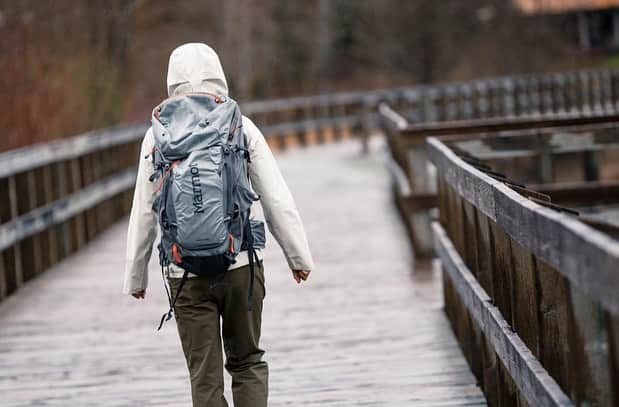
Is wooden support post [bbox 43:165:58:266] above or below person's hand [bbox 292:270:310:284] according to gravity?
below

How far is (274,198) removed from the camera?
5.56 m

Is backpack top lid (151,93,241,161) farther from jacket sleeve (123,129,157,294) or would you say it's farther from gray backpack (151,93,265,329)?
jacket sleeve (123,129,157,294)

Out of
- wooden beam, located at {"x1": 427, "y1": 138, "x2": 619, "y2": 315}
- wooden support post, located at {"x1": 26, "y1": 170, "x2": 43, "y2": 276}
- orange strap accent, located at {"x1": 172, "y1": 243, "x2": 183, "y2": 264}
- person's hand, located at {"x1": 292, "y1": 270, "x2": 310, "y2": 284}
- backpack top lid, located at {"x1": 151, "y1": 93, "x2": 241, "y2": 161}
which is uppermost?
backpack top lid, located at {"x1": 151, "y1": 93, "x2": 241, "y2": 161}

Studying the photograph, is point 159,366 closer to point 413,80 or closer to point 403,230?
point 403,230

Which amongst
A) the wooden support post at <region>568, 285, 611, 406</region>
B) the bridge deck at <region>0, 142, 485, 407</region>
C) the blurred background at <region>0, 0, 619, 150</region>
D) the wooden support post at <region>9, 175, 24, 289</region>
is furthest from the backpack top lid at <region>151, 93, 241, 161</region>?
the blurred background at <region>0, 0, 619, 150</region>

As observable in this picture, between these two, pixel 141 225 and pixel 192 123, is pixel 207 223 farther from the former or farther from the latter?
pixel 141 225

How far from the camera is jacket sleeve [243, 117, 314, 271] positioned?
5531 millimetres

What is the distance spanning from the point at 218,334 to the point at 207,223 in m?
0.62

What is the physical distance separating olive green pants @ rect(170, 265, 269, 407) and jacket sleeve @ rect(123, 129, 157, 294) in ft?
0.83

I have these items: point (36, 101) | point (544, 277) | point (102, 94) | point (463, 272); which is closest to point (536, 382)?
point (544, 277)

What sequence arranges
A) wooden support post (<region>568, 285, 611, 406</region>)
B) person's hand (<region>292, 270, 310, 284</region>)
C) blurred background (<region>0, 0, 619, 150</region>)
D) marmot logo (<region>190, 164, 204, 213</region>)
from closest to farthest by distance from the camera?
wooden support post (<region>568, 285, 611, 406</region>), marmot logo (<region>190, 164, 204, 213</region>), person's hand (<region>292, 270, 310, 284</region>), blurred background (<region>0, 0, 619, 150</region>)

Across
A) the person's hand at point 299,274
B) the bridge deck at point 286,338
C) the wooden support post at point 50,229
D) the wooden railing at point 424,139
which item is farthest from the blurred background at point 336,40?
the person's hand at point 299,274

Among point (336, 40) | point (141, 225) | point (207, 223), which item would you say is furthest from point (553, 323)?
point (336, 40)

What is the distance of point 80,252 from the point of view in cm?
1378
